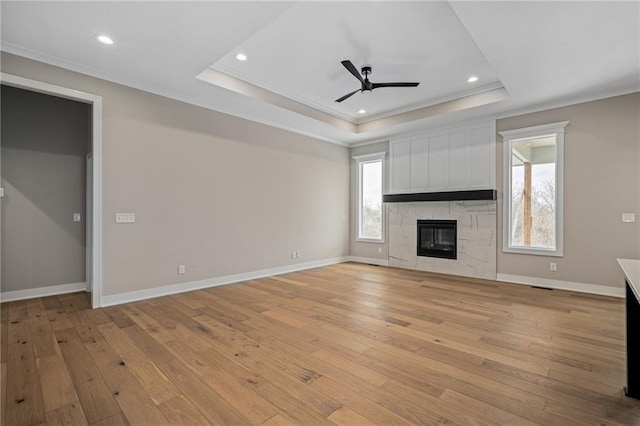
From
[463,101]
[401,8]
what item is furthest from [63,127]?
[463,101]

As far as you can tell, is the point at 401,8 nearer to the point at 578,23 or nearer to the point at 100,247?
the point at 578,23

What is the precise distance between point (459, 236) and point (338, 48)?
13.7 feet

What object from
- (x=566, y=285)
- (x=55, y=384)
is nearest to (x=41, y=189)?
(x=55, y=384)

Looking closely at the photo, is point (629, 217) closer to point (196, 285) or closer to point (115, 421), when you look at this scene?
point (115, 421)

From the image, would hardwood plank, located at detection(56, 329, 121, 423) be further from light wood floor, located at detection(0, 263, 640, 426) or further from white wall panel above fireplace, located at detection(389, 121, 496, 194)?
white wall panel above fireplace, located at detection(389, 121, 496, 194)

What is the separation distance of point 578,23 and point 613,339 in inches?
117

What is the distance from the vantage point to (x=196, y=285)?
15.2ft

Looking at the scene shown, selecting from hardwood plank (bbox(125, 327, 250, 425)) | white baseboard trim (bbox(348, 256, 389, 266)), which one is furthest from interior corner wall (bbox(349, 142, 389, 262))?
hardwood plank (bbox(125, 327, 250, 425))

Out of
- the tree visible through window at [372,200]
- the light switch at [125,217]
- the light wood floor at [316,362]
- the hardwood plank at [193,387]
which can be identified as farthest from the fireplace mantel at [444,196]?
the hardwood plank at [193,387]

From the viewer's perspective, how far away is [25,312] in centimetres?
351

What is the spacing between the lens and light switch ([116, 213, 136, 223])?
3.89 meters

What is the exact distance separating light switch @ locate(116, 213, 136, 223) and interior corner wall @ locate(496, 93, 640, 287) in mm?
6359

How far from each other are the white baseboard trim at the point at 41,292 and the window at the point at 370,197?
5597 mm

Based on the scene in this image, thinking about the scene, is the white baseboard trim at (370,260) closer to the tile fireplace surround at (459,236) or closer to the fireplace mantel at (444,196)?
the tile fireplace surround at (459,236)
